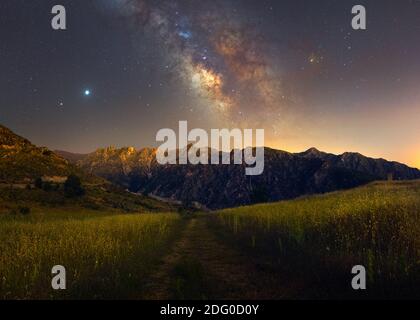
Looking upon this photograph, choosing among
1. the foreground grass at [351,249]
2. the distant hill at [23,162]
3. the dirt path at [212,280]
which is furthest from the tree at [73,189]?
the dirt path at [212,280]

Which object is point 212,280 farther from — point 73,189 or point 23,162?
point 23,162

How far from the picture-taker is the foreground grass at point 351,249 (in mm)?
8375

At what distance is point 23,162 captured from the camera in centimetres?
10462

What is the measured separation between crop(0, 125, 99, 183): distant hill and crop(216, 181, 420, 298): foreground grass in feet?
275

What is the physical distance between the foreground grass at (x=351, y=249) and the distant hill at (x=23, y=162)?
84.0 m

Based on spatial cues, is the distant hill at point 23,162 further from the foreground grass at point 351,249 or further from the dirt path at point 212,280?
the foreground grass at point 351,249

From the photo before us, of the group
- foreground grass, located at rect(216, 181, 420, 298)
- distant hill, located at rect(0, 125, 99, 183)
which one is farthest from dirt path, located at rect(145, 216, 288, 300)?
distant hill, located at rect(0, 125, 99, 183)

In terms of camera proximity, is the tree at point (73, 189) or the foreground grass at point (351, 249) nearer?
the foreground grass at point (351, 249)

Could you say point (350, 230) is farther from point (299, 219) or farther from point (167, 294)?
point (167, 294)

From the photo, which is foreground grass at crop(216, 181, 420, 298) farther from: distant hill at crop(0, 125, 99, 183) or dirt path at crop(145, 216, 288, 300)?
distant hill at crop(0, 125, 99, 183)
